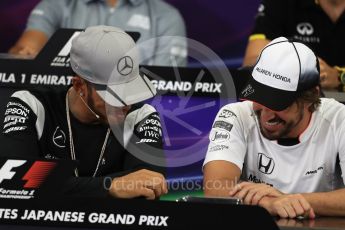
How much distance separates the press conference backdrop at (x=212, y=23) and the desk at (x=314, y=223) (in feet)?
10.3

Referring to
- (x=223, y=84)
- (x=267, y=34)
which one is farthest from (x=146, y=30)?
(x=223, y=84)

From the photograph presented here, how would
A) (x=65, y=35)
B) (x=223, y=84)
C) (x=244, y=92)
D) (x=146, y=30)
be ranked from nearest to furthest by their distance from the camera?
(x=244, y=92) < (x=223, y=84) < (x=65, y=35) < (x=146, y=30)

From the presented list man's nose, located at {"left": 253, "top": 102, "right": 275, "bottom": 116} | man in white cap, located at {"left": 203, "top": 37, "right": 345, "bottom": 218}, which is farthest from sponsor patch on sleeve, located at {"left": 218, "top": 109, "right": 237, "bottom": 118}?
man's nose, located at {"left": 253, "top": 102, "right": 275, "bottom": 116}

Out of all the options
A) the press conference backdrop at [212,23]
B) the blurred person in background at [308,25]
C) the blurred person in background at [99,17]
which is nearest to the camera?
the blurred person in background at [308,25]

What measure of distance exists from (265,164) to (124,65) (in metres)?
0.61

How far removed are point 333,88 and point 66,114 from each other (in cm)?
139

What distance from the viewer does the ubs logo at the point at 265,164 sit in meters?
3.14

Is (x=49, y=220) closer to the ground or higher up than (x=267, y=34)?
higher up

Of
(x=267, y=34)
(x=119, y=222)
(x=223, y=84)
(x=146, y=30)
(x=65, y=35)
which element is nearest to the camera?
(x=119, y=222)

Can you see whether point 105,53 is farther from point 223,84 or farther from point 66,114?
point 223,84

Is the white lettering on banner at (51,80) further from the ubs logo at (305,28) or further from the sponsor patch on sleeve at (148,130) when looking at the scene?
the ubs logo at (305,28)

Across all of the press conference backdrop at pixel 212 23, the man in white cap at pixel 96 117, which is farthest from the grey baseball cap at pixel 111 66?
the press conference backdrop at pixel 212 23

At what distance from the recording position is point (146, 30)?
5.22 m

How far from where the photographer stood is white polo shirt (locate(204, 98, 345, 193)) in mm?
3121
